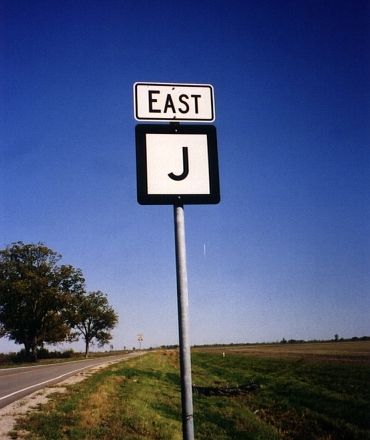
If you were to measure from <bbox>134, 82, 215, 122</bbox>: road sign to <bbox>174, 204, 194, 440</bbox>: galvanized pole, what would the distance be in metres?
0.86

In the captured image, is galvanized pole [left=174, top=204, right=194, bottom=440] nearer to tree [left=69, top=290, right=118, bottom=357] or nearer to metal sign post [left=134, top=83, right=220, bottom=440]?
metal sign post [left=134, top=83, right=220, bottom=440]

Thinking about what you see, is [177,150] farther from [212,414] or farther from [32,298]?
[32,298]

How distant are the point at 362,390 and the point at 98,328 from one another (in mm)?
57456

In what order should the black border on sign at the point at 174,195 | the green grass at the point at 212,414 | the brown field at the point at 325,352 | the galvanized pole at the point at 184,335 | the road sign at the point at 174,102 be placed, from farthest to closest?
the brown field at the point at 325,352
the green grass at the point at 212,414
the road sign at the point at 174,102
the black border on sign at the point at 174,195
the galvanized pole at the point at 184,335

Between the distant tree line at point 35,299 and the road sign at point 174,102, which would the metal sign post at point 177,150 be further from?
the distant tree line at point 35,299

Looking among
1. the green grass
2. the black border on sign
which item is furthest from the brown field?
the black border on sign

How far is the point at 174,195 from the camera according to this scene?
9.03ft

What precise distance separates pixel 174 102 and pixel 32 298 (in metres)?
44.9

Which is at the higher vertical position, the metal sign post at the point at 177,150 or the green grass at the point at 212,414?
the metal sign post at the point at 177,150

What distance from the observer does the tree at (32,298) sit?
42.8m

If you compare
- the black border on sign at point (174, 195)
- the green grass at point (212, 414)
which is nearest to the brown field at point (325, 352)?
the green grass at point (212, 414)

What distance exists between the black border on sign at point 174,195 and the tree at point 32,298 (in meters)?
43.0

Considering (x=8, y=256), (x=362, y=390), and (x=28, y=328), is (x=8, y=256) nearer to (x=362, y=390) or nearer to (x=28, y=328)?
(x=28, y=328)

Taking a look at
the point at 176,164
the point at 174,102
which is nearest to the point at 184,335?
the point at 176,164
